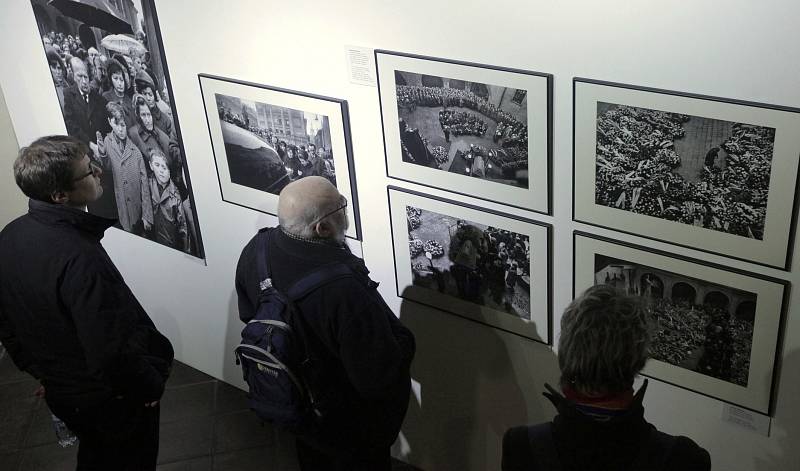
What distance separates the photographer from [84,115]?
17.1ft

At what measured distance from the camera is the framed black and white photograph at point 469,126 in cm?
340

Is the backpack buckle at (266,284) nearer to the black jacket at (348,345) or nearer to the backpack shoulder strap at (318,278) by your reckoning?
the black jacket at (348,345)

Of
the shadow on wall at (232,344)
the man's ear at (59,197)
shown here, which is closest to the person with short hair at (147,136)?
the shadow on wall at (232,344)

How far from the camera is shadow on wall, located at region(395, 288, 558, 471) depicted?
416cm

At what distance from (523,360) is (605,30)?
64.3 inches

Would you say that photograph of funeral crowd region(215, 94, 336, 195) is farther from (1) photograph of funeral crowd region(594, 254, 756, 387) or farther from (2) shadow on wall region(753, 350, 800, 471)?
(2) shadow on wall region(753, 350, 800, 471)

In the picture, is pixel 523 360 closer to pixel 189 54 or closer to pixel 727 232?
pixel 727 232

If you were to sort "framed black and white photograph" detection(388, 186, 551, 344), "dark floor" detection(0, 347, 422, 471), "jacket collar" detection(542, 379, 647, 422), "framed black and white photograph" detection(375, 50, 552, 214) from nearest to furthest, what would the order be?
1. "jacket collar" detection(542, 379, 647, 422)
2. "framed black and white photograph" detection(375, 50, 552, 214)
3. "framed black and white photograph" detection(388, 186, 551, 344)
4. "dark floor" detection(0, 347, 422, 471)

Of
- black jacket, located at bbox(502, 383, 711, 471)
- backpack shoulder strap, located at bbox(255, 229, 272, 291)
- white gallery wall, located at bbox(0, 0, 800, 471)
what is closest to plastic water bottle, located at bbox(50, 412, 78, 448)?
white gallery wall, located at bbox(0, 0, 800, 471)

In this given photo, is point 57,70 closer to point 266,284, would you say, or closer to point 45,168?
point 45,168

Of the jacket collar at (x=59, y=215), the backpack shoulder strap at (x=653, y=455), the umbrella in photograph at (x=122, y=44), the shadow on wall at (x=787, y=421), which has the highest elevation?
the umbrella in photograph at (x=122, y=44)

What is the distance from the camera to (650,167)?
3.19 meters

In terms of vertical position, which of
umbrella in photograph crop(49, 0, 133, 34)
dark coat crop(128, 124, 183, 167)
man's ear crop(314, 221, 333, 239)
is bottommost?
dark coat crop(128, 124, 183, 167)

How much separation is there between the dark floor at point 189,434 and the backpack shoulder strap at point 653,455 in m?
2.66
